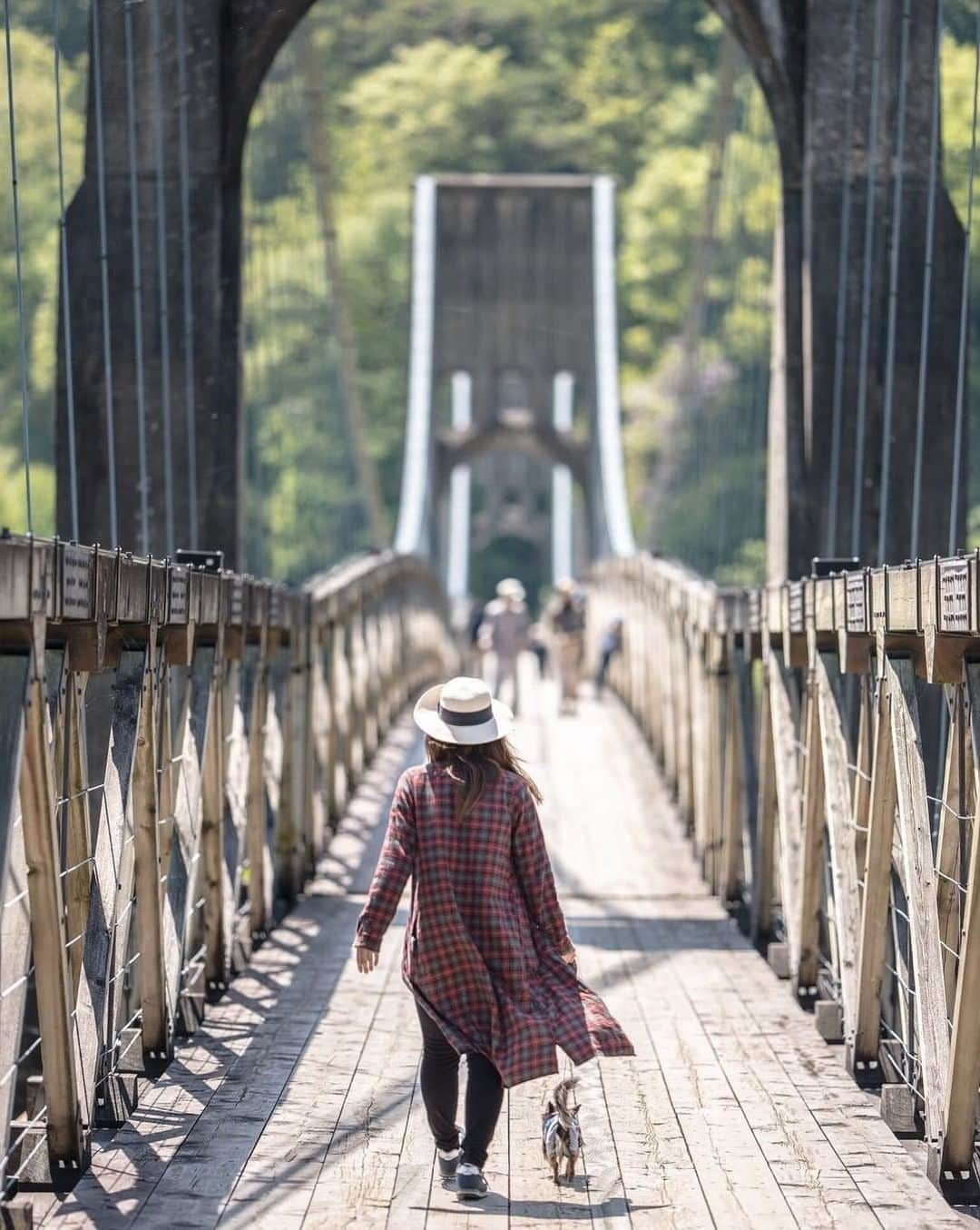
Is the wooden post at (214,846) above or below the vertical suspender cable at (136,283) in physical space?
below

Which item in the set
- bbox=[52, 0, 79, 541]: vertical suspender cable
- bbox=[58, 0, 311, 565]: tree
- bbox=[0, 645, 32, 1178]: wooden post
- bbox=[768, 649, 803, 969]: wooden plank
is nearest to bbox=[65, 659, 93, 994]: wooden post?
bbox=[0, 645, 32, 1178]: wooden post

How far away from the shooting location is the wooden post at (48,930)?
407cm

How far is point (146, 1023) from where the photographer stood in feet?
17.7

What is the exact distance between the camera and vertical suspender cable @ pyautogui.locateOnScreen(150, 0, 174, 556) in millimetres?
8656

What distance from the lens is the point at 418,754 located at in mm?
12945

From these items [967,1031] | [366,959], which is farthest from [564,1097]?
[967,1031]

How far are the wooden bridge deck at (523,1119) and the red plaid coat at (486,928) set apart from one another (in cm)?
30

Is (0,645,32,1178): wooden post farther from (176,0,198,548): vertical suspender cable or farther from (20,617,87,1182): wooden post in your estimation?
(176,0,198,548): vertical suspender cable

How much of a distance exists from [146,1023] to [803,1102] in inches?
57.2

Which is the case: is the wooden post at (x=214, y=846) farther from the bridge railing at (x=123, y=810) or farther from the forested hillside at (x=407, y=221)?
the forested hillside at (x=407, y=221)

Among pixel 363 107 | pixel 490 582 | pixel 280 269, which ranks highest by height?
pixel 363 107

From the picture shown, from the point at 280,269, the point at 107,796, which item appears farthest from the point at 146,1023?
the point at 280,269

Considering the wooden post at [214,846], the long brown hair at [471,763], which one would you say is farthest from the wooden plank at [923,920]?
the wooden post at [214,846]

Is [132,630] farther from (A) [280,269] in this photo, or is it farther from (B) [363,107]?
(B) [363,107]
